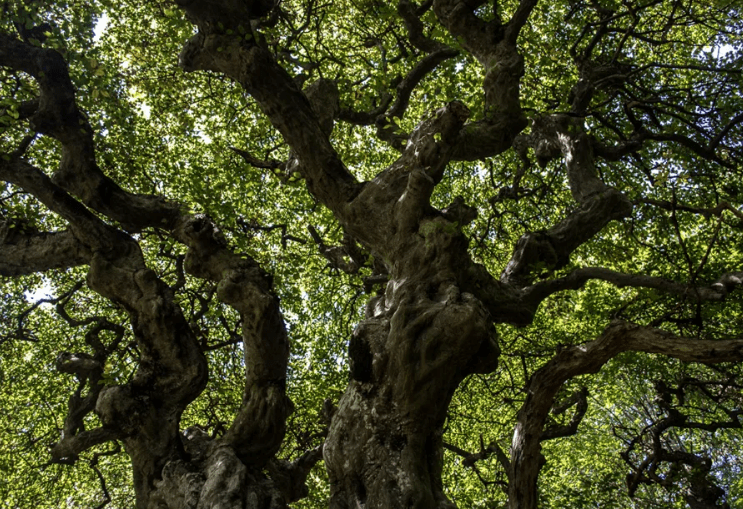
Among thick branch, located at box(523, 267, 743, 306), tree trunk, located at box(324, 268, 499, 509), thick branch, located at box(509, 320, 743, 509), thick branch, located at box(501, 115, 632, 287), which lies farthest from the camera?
thick branch, located at box(501, 115, 632, 287)

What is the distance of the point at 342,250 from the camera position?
1112 cm

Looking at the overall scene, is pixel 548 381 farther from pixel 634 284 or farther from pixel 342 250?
pixel 342 250

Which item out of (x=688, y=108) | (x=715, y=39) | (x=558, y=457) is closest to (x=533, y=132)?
(x=688, y=108)

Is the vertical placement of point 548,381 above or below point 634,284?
below

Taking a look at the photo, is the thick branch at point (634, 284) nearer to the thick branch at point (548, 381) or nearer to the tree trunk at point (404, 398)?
the thick branch at point (548, 381)

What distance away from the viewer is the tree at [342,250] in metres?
5.71

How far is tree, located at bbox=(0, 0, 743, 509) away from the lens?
5707 mm

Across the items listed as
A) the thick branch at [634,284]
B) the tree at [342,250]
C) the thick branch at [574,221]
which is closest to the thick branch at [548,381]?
the tree at [342,250]

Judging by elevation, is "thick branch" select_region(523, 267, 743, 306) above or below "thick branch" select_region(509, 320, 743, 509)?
above

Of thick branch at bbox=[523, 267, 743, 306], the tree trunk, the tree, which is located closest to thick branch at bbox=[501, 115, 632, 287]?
the tree

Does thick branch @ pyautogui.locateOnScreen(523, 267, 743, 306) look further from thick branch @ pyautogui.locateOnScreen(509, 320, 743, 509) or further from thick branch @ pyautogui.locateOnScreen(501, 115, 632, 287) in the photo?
thick branch @ pyautogui.locateOnScreen(509, 320, 743, 509)

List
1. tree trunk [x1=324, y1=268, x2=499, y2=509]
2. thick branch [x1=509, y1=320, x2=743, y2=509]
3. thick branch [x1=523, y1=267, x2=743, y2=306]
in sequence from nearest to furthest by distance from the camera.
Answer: tree trunk [x1=324, y1=268, x2=499, y2=509] < thick branch [x1=509, y1=320, x2=743, y2=509] < thick branch [x1=523, y1=267, x2=743, y2=306]

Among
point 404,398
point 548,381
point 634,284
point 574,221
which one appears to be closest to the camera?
point 404,398

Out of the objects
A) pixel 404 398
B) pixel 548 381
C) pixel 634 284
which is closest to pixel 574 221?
pixel 634 284
